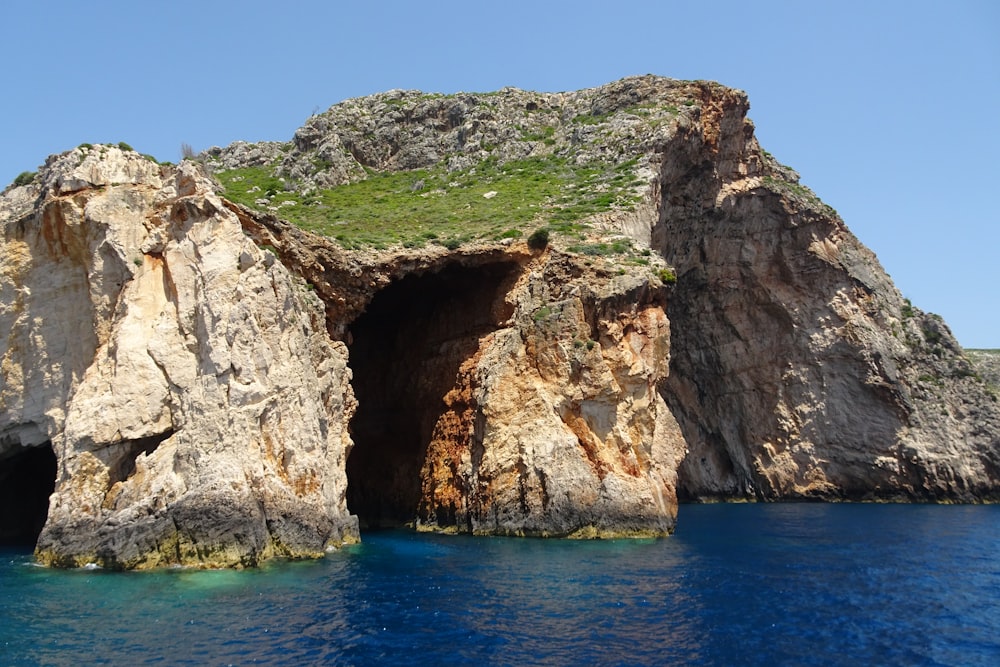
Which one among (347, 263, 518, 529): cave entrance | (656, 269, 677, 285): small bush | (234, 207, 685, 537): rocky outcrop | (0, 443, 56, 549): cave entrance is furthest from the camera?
(347, 263, 518, 529): cave entrance

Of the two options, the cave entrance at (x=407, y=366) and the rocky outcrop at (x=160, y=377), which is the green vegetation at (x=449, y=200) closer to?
the cave entrance at (x=407, y=366)

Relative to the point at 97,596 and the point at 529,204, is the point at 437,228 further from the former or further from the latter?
the point at 97,596

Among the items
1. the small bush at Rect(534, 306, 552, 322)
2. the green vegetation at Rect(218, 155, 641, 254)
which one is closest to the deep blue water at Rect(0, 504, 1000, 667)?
the small bush at Rect(534, 306, 552, 322)

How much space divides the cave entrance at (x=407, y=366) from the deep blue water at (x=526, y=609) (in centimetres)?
1111

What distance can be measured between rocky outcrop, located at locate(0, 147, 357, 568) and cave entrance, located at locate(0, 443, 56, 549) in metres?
5.36

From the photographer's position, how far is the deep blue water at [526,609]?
608 inches

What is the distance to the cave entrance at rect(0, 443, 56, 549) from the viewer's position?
114 feet

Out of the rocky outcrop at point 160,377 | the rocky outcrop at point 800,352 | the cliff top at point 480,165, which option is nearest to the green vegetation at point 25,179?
the rocky outcrop at point 160,377

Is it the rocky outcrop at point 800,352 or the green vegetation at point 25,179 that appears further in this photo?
the rocky outcrop at point 800,352

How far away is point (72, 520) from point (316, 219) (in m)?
22.4

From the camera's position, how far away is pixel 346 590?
2084cm

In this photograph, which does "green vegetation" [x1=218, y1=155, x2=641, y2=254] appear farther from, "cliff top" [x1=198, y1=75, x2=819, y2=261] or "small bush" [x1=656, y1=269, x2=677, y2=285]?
"small bush" [x1=656, y1=269, x2=677, y2=285]

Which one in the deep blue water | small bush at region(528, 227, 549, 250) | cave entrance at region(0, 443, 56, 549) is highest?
small bush at region(528, 227, 549, 250)

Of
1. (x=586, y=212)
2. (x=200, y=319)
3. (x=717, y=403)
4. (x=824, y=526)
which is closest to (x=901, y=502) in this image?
(x=717, y=403)
